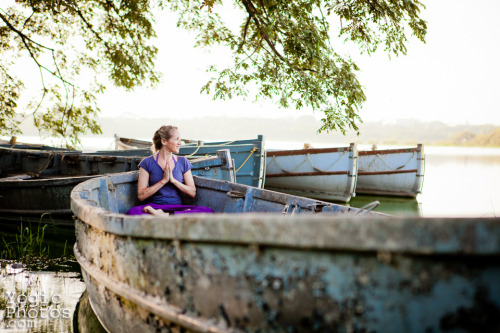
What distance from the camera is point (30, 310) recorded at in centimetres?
377

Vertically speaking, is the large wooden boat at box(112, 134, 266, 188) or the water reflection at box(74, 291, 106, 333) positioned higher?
the large wooden boat at box(112, 134, 266, 188)

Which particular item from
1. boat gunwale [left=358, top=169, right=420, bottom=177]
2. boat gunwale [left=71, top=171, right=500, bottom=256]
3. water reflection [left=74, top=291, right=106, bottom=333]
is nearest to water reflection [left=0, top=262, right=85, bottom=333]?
water reflection [left=74, top=291, right=106, bottom=333]

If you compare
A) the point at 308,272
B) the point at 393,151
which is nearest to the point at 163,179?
the point at 308,272

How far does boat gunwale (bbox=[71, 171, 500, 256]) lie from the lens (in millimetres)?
1316

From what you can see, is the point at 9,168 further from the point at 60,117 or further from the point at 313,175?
the point at 313,175

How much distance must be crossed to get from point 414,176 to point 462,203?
1.81 metres

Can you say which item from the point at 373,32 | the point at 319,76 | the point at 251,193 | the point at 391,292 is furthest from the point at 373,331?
the point at 373,32

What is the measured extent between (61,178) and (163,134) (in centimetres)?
351

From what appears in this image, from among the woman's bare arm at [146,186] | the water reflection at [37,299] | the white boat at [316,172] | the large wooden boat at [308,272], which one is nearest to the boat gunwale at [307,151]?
the white boat at [316,172]

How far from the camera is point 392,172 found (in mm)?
14250

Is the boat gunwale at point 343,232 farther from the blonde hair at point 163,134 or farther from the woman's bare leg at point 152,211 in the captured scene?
the blonde hair at point 163,134

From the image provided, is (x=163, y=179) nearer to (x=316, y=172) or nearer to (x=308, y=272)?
(x=308, y=272)

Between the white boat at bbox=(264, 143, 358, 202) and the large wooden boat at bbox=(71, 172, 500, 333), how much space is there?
10.9m

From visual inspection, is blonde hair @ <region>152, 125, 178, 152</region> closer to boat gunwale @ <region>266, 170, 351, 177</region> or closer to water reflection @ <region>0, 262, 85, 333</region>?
water reflection @ <region>0, 262, 85, 333</region>
